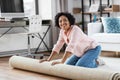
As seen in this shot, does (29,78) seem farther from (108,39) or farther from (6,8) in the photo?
(6,8)

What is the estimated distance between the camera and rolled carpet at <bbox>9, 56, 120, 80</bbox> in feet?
8.97

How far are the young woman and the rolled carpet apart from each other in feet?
0.39

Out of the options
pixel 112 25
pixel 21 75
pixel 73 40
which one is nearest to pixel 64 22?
pixel 73 40

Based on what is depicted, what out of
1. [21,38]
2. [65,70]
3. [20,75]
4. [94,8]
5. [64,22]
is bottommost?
[20,75]

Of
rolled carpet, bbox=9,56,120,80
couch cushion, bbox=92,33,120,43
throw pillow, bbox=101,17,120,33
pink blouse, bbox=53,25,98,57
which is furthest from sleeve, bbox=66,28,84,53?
throw pillow, bbox=101,17,120,33

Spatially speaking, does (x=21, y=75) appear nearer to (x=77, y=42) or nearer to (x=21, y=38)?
(x=77, y=42)

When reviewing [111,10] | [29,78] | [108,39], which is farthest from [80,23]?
[29,78]

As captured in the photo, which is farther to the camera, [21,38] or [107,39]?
[21,38]

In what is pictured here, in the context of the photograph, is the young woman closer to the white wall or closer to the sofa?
the sofa

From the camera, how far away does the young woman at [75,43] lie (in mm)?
3156

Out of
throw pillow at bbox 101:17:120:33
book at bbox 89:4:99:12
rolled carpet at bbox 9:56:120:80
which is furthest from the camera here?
book at bbox 89:4:99:12

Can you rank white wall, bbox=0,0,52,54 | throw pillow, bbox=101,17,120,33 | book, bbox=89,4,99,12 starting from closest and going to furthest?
throw pillow, bbox=101,17,120,33, white wall, bbox=0,0,52,54, book, bbox=89,4,99,12

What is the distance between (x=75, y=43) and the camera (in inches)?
125

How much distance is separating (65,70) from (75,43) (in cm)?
36
